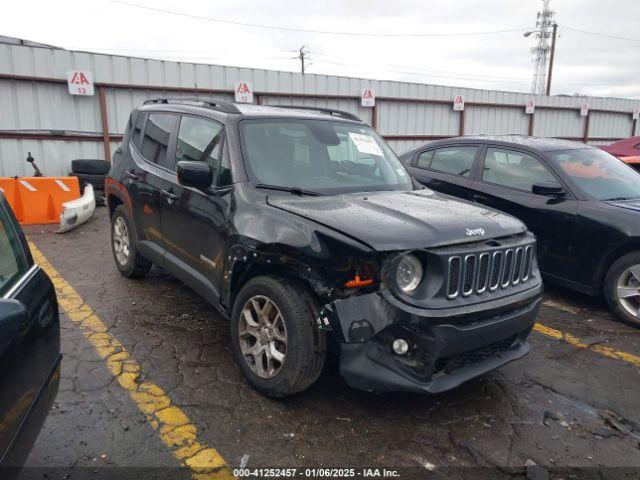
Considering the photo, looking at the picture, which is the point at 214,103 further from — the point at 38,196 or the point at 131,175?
the point at 38,196

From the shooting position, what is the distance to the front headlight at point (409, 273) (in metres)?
2.78

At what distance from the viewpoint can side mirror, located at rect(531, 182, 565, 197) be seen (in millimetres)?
4953

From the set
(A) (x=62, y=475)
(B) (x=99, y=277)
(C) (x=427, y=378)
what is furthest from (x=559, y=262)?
(B) (x=99, y=277)

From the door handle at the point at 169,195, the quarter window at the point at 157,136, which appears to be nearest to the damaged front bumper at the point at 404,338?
the door handle at the point at 169,195

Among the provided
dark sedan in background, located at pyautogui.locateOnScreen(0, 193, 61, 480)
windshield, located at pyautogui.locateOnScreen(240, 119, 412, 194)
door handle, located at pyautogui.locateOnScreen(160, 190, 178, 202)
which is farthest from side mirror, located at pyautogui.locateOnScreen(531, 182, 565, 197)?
dark sedan in background, located at pyautogui.locateOnScreen(0, 193, 61, 480)

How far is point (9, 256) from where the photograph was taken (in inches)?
93.3

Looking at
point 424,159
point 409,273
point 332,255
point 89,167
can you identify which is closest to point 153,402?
point 332,255

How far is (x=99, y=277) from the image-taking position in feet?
18.6

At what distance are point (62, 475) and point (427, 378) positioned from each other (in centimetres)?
194

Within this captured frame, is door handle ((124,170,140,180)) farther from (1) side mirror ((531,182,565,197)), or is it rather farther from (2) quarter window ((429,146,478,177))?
(1) side mirror ((531,182,565,197))

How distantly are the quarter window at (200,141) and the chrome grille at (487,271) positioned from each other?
5.87ft

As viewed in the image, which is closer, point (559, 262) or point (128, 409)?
point (128, 409)

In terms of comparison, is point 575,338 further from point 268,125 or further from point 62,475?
point 62,475

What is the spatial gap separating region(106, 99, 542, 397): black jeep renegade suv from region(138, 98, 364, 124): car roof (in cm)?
3
